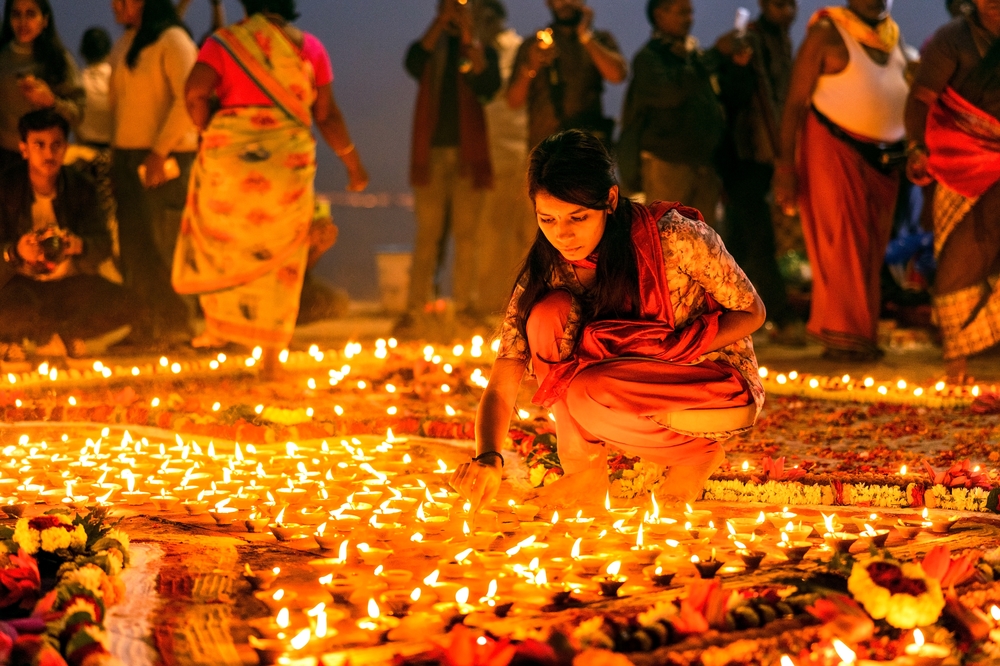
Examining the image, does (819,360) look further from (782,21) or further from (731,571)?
(731,571)

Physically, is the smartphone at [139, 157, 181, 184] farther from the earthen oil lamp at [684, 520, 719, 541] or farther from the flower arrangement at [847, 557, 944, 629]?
the flower arrangement at [847, 557, 944, 629]

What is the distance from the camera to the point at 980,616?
2.71 m

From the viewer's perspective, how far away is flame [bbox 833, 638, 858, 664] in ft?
8.23

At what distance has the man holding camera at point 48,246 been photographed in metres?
7.60

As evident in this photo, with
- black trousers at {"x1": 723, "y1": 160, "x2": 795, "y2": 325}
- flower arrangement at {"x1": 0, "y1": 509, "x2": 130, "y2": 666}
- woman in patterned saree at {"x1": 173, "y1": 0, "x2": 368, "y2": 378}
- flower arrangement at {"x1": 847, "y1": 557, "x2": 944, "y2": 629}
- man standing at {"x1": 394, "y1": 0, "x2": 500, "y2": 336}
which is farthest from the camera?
man standing at {"x1": 394, "y1": 0, "x2": 500, "y2": 336}

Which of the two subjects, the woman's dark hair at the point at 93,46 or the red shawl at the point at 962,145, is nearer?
the red shawl at the point at 962,145

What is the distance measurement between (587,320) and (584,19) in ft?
17.2

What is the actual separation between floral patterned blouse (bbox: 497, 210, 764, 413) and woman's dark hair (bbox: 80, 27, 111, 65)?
664 centimetres

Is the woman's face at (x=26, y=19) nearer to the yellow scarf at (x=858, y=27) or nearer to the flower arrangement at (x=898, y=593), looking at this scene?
the yellow scarf at (x=858, y=27)

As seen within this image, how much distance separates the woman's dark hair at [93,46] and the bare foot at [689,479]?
7066 millimetres

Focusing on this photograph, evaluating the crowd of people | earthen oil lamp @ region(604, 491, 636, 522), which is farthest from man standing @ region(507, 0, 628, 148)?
earthen oil lamp @ region(604, 491, 636, 522)

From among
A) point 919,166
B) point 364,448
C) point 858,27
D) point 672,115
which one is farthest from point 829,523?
point 672,115

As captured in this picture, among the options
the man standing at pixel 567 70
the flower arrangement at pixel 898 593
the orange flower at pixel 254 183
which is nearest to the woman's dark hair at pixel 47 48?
the orange flower at pixel 254 183

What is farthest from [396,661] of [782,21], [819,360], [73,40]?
[73,40]
